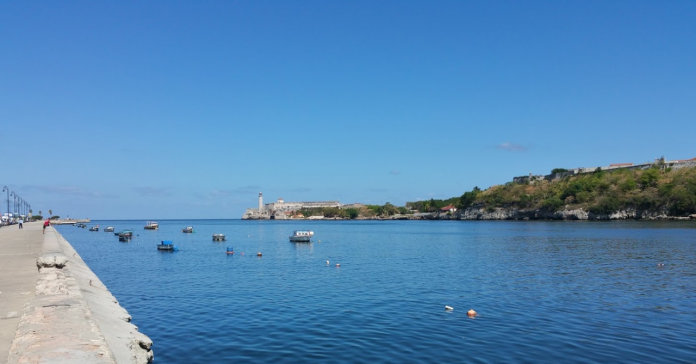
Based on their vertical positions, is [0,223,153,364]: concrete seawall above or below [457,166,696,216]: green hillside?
below

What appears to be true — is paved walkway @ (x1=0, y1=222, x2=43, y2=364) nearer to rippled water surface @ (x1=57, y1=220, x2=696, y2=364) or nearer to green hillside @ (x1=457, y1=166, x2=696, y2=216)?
rippled water surface @ (x1=57, y1=220, x2=696, y2=364)

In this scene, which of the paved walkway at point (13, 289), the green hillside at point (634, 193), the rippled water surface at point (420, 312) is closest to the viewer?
the paved walkway at point (13, 289)

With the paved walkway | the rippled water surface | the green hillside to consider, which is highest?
the green hillside

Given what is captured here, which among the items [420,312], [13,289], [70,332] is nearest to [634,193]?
[420,312]

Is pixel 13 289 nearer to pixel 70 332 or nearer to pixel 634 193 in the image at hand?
pixel 70 332

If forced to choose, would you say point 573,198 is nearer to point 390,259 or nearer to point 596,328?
point 390,259

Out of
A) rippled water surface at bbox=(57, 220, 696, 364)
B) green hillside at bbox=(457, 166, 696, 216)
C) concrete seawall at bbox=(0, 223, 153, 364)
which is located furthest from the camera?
green hillside at bbox=(457, 166, 696, 216)

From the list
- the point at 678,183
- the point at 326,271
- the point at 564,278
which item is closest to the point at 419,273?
the point at 326,271

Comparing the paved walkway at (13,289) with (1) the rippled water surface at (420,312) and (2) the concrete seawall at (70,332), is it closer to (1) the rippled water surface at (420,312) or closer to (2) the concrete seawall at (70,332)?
(2) the concrete seawall at (70,332)

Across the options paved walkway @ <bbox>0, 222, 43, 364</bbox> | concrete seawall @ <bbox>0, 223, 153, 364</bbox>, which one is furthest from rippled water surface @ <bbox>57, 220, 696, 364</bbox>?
paved walkway @ <bbox>0, 222, 43, 364</bbox>

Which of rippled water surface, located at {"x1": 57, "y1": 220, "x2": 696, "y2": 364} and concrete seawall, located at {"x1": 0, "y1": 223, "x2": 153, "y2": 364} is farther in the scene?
rippled water surface, located at {"x1": 57, "y1": 220, "x2": 696, "y2": 364}

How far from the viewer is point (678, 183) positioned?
526 ft

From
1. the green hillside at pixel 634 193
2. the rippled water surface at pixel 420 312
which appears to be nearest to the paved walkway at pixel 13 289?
the rippled water surface at pixel 420 312

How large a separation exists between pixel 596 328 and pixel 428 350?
767 centimetres
